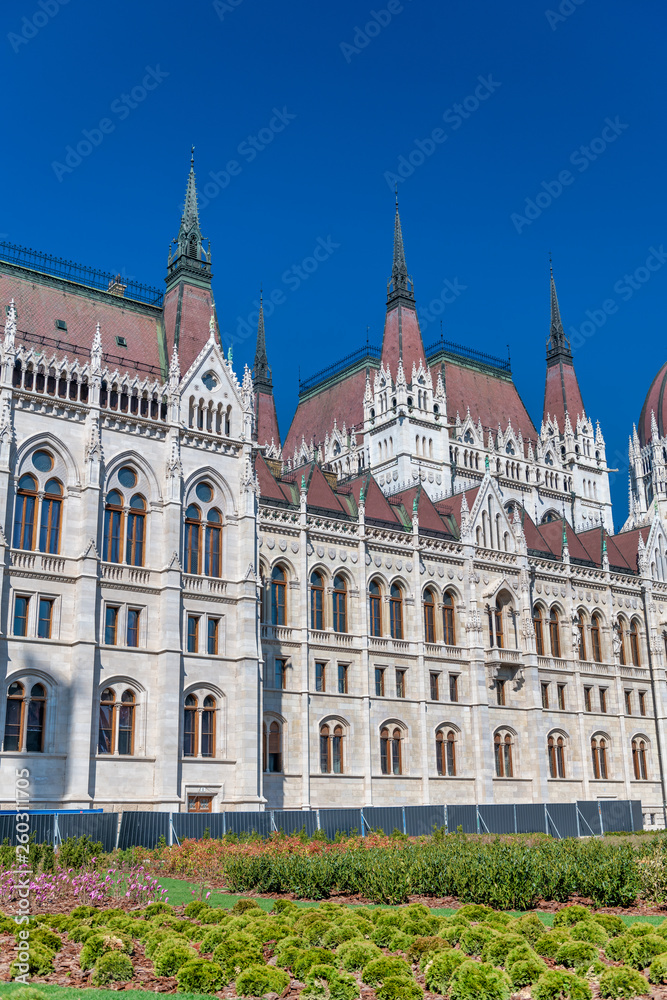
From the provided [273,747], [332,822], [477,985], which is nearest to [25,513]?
[273,747]

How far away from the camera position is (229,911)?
63.9ft

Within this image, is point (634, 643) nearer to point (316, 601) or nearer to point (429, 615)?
Result: point (429, 615)

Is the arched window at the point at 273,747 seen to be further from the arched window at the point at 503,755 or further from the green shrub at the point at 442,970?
the green shrub at the point at 442,970

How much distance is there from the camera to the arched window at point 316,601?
159 ft

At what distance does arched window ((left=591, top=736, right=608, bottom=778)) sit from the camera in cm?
5812

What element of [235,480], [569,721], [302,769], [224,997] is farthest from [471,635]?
[224,997]

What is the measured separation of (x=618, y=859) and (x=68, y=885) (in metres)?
11.7

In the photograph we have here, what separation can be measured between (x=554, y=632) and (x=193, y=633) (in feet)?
84.4

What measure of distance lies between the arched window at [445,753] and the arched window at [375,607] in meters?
6.31

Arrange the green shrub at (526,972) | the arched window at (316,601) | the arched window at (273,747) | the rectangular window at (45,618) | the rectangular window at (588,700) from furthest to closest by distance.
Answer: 1. the rectangular window at (588,700)
2. the arched window at (316,601)
3. the arched window at (273,747)
4. the rectangular window at (45,618)
5. the green shrub at (526,972)

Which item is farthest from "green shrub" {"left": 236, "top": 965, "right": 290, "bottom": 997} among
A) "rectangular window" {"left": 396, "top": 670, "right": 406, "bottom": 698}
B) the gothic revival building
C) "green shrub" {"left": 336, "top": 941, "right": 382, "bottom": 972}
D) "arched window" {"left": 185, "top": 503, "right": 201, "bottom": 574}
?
"rectangular window" {"left": 396, "top": 670, "right": 406, "bottom": 698}

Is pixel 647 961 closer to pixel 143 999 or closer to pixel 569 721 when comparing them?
pixel 143 999

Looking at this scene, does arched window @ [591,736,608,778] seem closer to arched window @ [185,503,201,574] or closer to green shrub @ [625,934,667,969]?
arched window @ [185,503,201,574]

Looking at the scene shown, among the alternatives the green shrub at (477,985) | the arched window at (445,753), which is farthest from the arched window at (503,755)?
the green shrub at (477,985)
